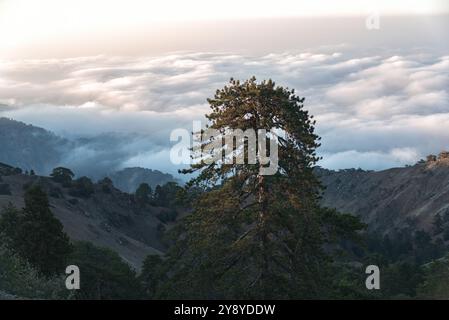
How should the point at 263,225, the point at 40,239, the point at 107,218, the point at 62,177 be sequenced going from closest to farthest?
the point at 263,225 < the point at 40,239 < the point at 107,218 < the point at 62,177

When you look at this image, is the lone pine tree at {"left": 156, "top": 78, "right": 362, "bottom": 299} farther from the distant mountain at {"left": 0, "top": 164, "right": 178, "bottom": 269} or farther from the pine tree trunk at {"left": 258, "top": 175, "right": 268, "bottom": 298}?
the distant mountain at {"left": 0, "top": 164, "right": 178, "bottom": 269}

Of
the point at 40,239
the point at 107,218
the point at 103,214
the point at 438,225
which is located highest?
the point at 438,225

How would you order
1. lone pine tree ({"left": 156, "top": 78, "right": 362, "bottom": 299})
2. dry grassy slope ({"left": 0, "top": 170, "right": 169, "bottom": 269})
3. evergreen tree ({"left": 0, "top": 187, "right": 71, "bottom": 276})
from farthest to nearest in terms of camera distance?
dry grassy slope ({"left": 0, "top": 170, "right": 169, "bottom": 269}) < evergreen tree ({"left": 0, "top": 187, "right": 71, "bottom": 276}) < lone pine tree ({"left": 156, "top": 78, "right": 362, "bottom": 299})

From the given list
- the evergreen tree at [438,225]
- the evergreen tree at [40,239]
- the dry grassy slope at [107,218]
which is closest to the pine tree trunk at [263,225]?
the evergreen tree at [40,239]

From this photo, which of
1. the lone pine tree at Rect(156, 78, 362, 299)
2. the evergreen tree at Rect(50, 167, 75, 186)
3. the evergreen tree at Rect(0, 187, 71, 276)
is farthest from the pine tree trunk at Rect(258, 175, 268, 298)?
the evergreen tree at Rect(50, 167, 75, 186)

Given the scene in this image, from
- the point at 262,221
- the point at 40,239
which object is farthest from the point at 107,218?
the point at 262,221

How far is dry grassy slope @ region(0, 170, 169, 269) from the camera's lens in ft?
389

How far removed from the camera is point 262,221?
35.2 meters

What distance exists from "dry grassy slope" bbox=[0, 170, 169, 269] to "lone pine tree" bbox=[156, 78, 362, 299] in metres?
73.4

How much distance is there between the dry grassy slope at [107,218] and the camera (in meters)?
119

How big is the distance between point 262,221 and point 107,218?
114 m

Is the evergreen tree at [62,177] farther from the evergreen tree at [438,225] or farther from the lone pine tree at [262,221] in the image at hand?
the lone pine tree at [262,221]

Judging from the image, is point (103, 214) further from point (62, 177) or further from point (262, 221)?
point (262, 221)

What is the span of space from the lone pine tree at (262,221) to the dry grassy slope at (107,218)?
73355 mm
